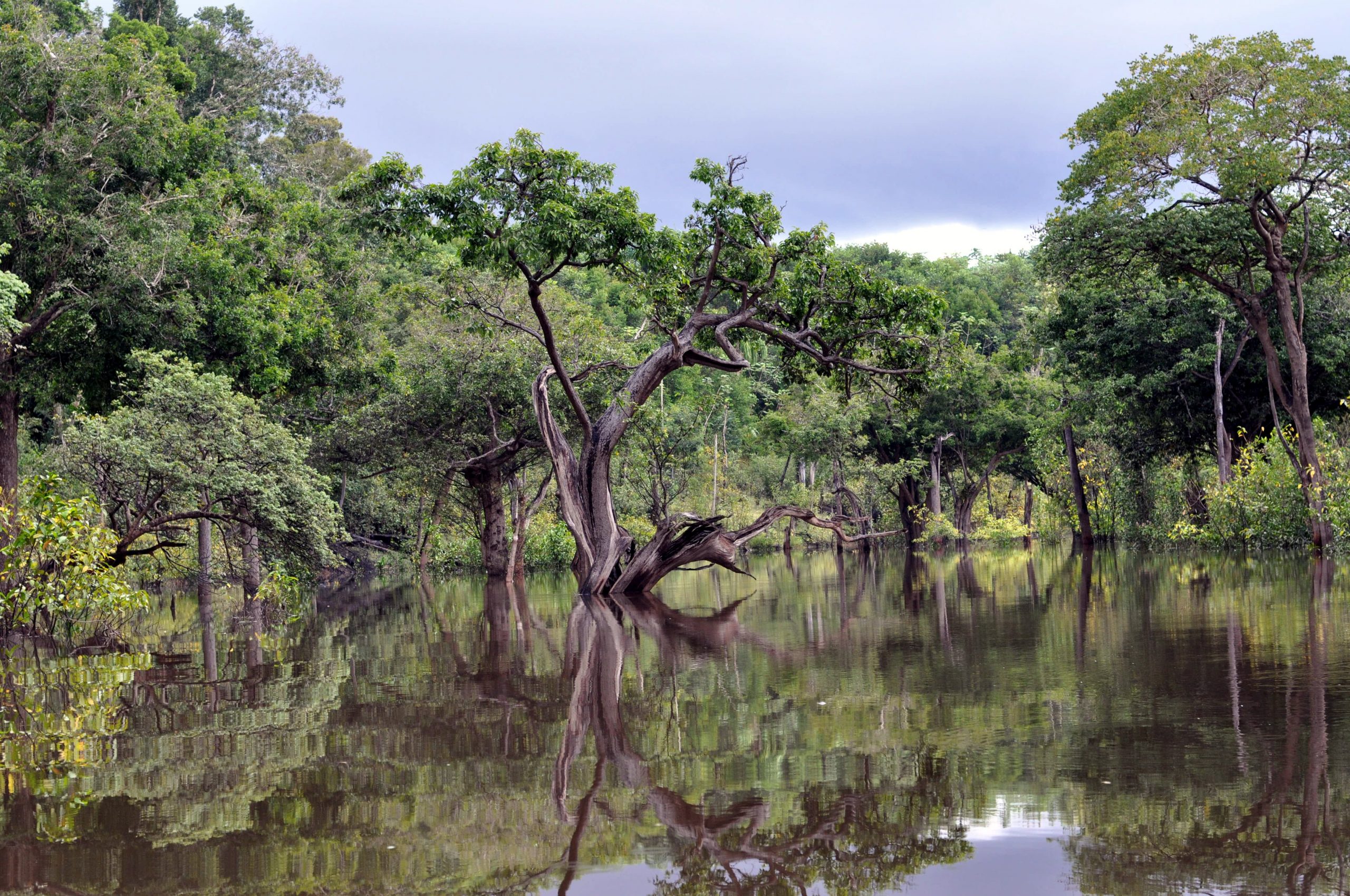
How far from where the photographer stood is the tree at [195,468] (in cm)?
1508

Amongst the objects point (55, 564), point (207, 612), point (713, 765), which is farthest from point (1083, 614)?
point (207, 612)

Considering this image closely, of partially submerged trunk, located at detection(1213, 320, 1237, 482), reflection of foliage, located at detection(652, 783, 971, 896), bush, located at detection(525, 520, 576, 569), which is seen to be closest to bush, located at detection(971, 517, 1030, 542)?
partially submerged trunk, located at detection(1213, 320, 1237, 482)

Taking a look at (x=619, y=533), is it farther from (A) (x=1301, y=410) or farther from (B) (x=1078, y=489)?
(B) (x=1078, y=489)

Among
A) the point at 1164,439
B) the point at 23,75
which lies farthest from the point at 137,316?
the point at 1164,439

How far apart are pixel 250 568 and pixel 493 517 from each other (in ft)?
28.2

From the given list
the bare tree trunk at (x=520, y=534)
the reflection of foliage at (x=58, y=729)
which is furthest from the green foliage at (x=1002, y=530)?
the reflection of foliage at (x=58, y=729)

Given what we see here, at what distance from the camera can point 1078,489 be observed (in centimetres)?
3206

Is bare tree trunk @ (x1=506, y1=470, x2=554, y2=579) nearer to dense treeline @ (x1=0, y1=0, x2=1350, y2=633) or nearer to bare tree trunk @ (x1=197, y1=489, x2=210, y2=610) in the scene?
dense treeline @ (x1=0, y1=0, x2=1350, y2=633)

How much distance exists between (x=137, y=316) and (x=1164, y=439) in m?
23.8

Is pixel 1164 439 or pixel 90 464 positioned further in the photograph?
pixel 1164 439

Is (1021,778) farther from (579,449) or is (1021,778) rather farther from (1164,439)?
(579,449)

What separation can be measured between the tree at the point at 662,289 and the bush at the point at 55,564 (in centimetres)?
598

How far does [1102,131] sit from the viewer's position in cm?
1998

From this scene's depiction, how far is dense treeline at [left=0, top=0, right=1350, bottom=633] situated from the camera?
15.6 meters
